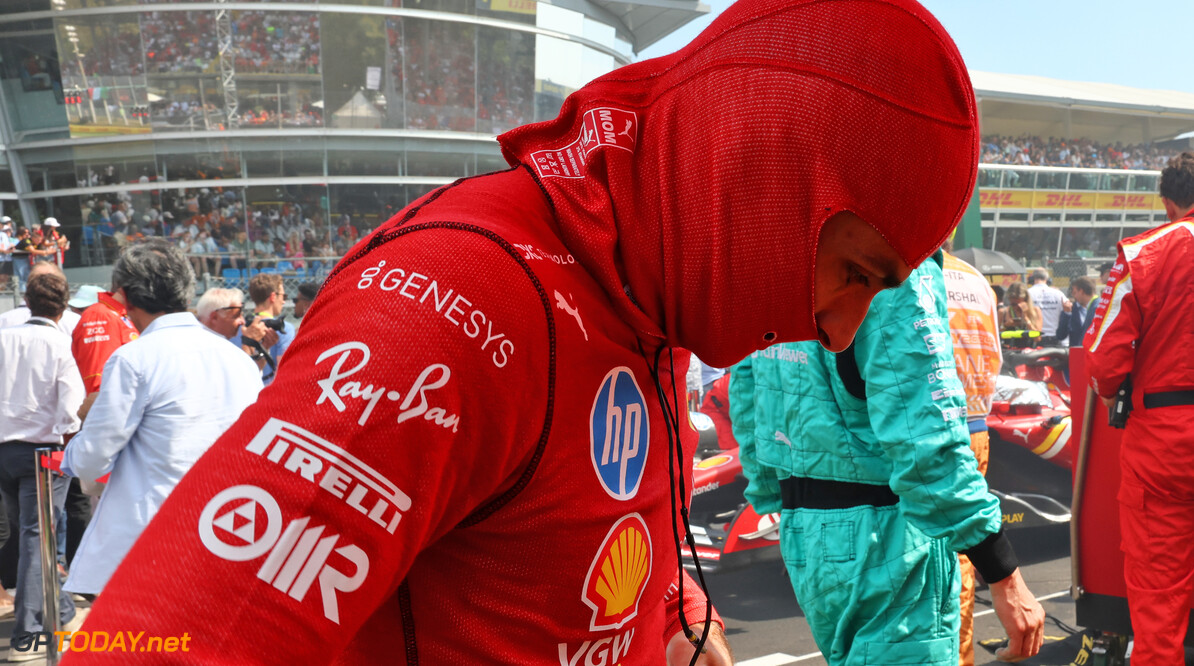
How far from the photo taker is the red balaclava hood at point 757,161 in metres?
0.88

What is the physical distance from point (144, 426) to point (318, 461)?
3156mm

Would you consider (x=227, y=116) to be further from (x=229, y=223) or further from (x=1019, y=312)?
(x=1019, y=312)

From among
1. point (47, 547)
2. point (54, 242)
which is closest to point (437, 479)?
point (47, 547)

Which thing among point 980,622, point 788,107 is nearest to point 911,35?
point 788,107

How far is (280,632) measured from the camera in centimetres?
59

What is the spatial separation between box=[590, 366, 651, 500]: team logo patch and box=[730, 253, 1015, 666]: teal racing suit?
1.44 metres

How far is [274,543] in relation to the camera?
0.59 m

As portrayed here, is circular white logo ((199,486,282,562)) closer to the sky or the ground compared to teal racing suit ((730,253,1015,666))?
closer to the sky

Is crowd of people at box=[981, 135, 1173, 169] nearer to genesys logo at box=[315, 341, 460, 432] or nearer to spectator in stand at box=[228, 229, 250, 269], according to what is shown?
spectator in stand at box=[228, 229, 250, 269]

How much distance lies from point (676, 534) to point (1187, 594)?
3427mm

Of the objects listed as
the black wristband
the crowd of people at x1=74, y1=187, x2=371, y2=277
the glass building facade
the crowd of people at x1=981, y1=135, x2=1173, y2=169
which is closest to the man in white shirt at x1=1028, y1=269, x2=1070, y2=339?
the black wristband

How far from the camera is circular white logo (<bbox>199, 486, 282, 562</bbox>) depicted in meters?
0.58

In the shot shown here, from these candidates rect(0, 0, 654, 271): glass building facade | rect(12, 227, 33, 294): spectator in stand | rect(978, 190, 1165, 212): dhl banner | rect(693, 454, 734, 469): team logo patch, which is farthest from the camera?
rect(978, 190, 1165, 212): dhl banner

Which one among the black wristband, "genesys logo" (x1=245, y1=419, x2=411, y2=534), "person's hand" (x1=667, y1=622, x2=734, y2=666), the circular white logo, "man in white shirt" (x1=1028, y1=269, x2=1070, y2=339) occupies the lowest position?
"man in white shirt" (x1=1028, y1=269, x2=1070, y2=339)
